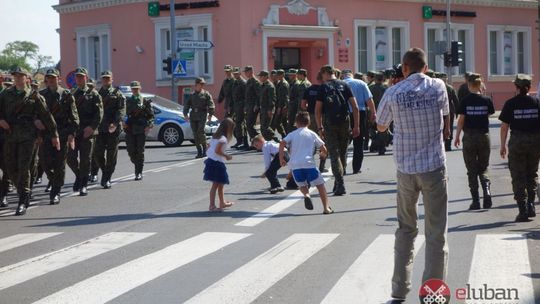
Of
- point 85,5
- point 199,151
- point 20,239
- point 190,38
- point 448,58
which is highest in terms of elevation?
point 85,5

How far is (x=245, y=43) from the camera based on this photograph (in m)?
38.4

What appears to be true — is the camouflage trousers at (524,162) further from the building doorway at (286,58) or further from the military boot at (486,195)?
the building doorway at (286,58)

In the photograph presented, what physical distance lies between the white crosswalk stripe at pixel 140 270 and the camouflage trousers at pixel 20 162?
3.36 meters

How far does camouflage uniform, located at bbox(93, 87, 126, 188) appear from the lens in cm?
1614

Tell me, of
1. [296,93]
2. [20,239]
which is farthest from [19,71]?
[296,93]

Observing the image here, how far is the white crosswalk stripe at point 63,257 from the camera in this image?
8617mm

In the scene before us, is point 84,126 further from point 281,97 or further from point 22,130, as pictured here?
point 281,97

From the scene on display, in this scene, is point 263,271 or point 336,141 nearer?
point 263,271

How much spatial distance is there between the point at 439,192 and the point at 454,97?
15296mm

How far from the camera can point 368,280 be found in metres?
8.02

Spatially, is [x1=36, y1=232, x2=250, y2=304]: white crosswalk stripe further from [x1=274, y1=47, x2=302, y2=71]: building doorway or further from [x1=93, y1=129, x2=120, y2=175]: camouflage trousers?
[x1=274, y1=47, x2=302, y2=71]: building doorway

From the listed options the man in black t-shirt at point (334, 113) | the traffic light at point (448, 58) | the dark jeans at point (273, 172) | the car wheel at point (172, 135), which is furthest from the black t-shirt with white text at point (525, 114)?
the traffic light at point (448, 58)

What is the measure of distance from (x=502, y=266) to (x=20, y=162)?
7.02 meters

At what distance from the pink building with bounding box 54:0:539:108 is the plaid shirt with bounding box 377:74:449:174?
1100 inches
